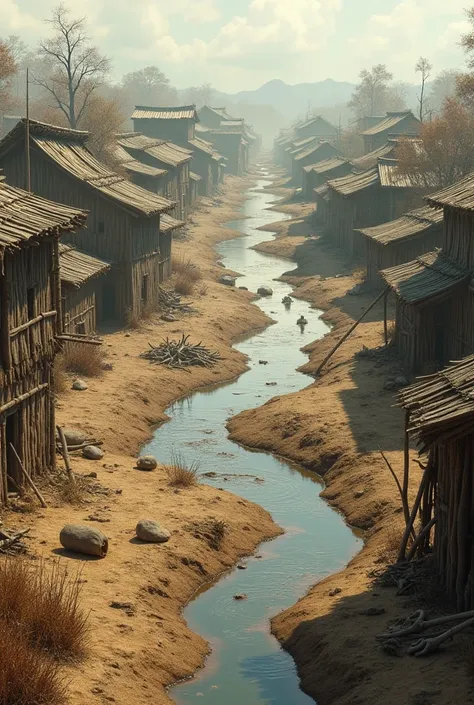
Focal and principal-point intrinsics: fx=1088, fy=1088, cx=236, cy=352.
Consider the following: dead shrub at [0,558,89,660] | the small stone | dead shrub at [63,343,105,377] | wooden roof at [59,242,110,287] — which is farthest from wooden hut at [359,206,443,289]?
dead shrub at [0,558,89,660]

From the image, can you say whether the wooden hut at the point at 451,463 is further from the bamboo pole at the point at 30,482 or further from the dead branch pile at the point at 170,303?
the dead branch pile at the point at 170,303

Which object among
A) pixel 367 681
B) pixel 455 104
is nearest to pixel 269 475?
pixel 367 681

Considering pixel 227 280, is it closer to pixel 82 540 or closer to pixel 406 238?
pixel 406 238

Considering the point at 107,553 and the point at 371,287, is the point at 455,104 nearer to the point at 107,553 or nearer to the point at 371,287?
the point at 371,287

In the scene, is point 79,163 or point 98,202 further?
point 79,163

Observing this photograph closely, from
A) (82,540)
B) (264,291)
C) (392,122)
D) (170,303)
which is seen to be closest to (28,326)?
(82,540)

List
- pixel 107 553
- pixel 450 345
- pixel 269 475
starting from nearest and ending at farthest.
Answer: pixel 107 553 < pixel 269 475 < pixel 450 345
